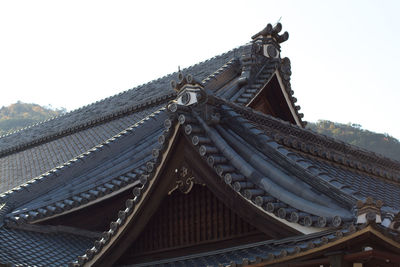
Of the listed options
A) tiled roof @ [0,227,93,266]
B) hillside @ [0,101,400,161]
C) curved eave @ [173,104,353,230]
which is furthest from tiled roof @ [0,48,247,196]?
hillside @ [0,101,400,161]

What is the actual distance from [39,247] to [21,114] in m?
63.1

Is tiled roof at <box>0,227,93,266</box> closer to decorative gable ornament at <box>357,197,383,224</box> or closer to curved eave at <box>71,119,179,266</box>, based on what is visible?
curved eave at <box>71,119,179,266</box>

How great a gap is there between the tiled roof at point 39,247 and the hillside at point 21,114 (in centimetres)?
5301

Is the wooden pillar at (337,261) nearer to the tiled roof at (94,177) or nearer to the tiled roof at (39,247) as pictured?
the tiled roof at (94,177)

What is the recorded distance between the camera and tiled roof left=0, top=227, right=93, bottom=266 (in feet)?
29.7

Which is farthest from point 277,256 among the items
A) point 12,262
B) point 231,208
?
point 12,262

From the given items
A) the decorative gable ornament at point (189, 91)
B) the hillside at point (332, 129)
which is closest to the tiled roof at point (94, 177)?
the decorative gable ornament at point (189, 91)

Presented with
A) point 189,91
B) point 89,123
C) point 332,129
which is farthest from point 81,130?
point 332,129

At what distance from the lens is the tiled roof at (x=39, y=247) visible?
9.06 meters

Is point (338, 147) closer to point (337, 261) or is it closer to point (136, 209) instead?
point (136, 209)

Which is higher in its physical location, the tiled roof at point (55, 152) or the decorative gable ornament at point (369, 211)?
the tiled roof at point (55, 152)

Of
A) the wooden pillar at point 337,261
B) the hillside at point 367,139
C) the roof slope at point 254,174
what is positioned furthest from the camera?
the hillside at point 367,139

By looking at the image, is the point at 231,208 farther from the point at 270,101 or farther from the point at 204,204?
the point at 270,101

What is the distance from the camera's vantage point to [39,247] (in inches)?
379
